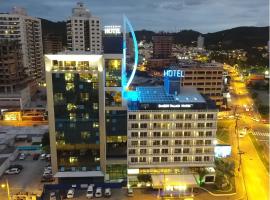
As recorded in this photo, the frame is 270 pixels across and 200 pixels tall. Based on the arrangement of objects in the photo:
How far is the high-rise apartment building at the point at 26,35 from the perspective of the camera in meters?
143

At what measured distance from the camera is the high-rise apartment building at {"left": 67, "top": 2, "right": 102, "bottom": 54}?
522 ft

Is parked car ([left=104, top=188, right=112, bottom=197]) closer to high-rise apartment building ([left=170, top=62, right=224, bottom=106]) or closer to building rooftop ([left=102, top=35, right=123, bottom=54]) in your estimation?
building rooftop ([left=102, top=35, right=123, bottom=54])

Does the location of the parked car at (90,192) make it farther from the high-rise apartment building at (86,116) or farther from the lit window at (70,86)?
the lit window at (70,86)

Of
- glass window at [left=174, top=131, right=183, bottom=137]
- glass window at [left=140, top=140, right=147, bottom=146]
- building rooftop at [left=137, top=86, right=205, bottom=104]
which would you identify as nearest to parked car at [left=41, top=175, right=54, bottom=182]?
glass window at [left=140, top=140, right=147, bottom=146]

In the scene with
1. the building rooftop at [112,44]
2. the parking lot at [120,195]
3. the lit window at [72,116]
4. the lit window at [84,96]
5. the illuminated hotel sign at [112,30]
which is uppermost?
the illuminated hotel sign at [112,30]

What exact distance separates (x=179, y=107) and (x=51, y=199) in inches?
1257

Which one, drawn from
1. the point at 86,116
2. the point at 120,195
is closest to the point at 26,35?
the point at 86,116

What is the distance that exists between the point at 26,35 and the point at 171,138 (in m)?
110

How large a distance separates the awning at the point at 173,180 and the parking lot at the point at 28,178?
24021 millimetres

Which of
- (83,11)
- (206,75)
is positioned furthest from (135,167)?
(83,11)

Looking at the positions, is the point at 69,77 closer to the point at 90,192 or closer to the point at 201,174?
the point at 90,192

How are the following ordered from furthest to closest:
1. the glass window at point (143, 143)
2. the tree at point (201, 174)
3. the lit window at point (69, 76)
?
1. the tree at point (201, 174)
2. the glass window at point (143, 143)
3. the lit window at point (69, 76)

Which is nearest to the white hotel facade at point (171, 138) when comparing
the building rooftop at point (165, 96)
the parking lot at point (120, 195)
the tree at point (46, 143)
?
the building rooftop at point (165, 96)

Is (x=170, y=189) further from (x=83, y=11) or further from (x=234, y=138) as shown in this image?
(x=83, y=11)
